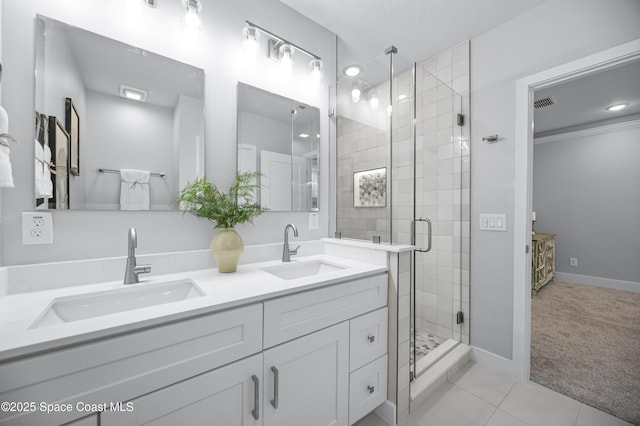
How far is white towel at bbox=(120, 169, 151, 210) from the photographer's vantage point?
4.09 feet

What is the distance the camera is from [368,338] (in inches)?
54.5

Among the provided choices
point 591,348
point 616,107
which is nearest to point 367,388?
point 591,348

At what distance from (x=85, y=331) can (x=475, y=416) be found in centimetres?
198

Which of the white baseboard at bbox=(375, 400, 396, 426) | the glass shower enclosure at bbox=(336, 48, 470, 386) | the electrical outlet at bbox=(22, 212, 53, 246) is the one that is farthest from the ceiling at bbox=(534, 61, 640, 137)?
the electrical outlet at bbox=(22, 212, 53, 246)

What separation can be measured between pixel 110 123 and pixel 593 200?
244 inches

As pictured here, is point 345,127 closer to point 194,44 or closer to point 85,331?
point 194,44

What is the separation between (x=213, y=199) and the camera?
54.2 inches

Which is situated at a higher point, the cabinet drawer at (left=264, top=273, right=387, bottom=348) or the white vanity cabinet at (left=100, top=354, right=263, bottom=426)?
the cabinet drawer at (left=264, top=273, right=387, bottom=348)

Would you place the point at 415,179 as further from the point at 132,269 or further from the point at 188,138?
the point at 132,269

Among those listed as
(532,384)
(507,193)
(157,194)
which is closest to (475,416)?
(532,384)

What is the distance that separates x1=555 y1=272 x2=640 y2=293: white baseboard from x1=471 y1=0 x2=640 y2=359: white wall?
375 cm

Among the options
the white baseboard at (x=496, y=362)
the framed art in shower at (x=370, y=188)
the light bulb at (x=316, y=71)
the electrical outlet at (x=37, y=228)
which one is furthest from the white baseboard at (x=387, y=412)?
the light bulb at (x=316, y=71)

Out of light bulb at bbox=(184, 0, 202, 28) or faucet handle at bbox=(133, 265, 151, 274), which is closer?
faucet handle at bbox=(133, 265, 151, 274)

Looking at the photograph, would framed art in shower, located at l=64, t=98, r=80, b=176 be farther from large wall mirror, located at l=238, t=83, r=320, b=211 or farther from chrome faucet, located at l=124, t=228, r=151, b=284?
large wall mirror, located at l=238, t=83, r=320, b=211
